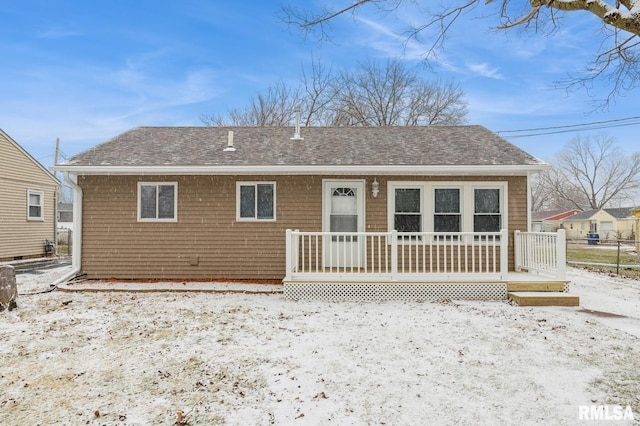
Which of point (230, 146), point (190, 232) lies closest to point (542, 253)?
point (230, 146)

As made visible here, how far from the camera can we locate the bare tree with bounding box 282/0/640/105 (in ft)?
19.1

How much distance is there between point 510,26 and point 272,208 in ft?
19.3

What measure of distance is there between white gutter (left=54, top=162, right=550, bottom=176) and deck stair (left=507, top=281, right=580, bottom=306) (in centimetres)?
248

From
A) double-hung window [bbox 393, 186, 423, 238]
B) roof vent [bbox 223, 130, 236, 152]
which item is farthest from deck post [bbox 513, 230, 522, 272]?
roof vent [bbox 223, 130, 236, 152]

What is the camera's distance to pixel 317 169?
897 centimetres

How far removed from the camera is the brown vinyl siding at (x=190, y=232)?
9.38 m

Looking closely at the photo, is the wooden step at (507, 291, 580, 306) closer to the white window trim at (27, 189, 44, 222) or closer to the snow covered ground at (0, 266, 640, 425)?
the snow covered ground at (0, 266, 640, 425)

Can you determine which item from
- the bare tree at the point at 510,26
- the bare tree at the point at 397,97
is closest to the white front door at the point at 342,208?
the bare tree at the point at 510,26

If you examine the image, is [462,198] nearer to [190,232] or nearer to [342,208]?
[342,208]

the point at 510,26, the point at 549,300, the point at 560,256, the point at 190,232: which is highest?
the point at 510,26

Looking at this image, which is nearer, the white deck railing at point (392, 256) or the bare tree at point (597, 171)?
the white deck railing at point (392, 256)

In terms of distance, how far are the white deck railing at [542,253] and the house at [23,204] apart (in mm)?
16459

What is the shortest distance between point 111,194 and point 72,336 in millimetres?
4787

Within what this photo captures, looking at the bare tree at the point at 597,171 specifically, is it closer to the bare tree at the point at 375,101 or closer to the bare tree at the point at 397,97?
the bare tree at the point at 397,97
